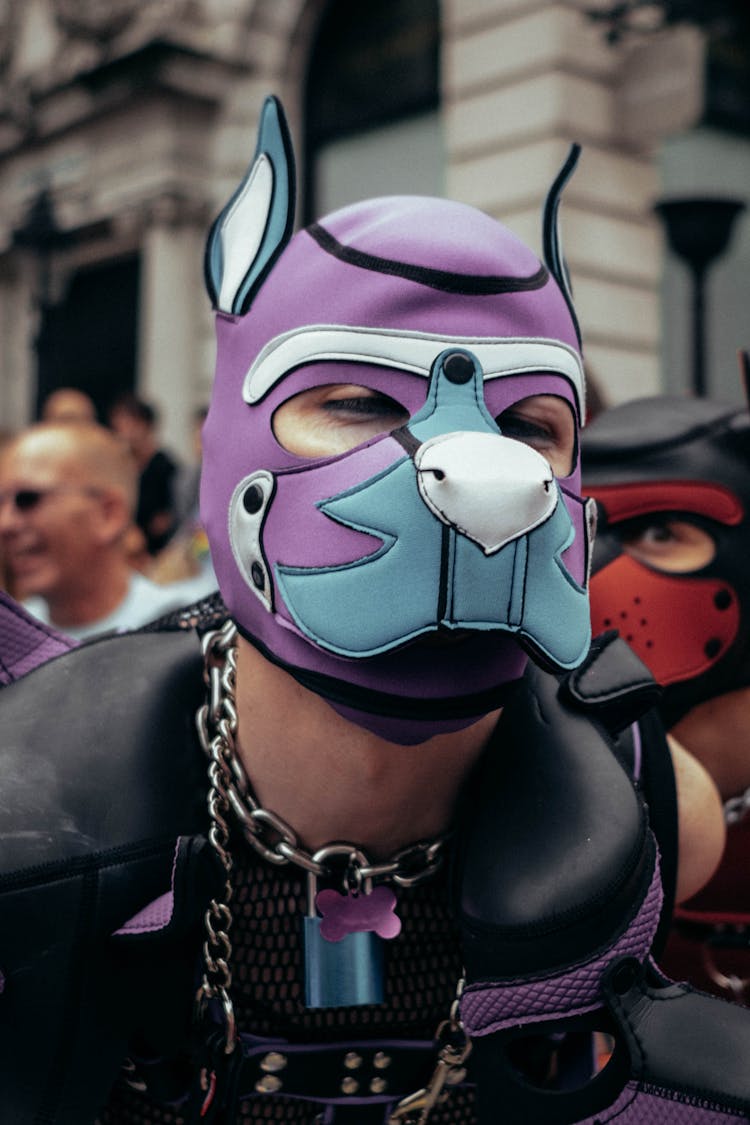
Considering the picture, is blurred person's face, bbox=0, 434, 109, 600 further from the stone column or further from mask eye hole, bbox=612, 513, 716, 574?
the stone column

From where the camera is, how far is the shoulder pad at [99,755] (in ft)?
5.89

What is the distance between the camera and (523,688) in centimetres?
205

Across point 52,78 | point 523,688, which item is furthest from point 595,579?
point 52,78

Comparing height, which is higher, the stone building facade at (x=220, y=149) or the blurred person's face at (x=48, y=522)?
the stone building facade at (x=220, y=149)

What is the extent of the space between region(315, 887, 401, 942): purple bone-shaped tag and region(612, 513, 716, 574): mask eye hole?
100cm

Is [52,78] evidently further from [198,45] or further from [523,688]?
[523,688]

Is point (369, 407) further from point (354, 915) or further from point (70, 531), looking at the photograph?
point (70, 531)

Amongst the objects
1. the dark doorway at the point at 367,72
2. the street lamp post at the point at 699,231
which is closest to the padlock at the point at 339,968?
the street lamp post at the point at 699,231

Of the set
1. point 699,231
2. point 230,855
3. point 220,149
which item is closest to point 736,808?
point 230,855

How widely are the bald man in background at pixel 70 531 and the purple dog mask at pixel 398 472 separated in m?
2.57

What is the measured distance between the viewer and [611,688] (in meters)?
2.00

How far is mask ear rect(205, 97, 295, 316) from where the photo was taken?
6.15ft

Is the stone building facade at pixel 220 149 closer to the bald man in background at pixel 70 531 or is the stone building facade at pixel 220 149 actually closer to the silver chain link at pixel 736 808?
the bald man in background at pixel 70 531

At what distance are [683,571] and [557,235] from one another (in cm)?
82
